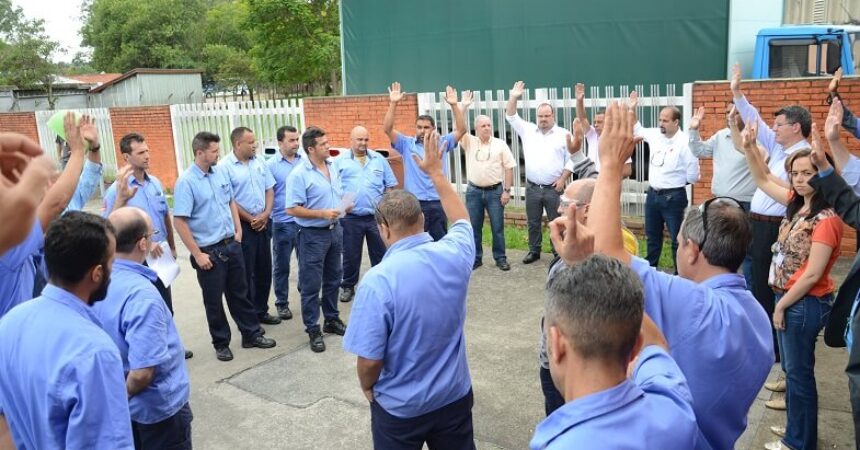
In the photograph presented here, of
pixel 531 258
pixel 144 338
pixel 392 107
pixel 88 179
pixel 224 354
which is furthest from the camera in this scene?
pixel 531 258

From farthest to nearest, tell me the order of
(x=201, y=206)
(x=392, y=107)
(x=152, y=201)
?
1. (x=392, y=107)
2. (x=201, y=206)
3. (x=152, y=201)

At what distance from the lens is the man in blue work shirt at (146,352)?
2984mm

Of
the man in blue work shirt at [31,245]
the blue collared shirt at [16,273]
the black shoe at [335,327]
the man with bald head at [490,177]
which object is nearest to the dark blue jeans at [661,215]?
the man with bald head at [490,177]

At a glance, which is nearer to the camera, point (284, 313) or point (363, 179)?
point (284, 313)

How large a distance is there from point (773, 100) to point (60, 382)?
8.03 meters

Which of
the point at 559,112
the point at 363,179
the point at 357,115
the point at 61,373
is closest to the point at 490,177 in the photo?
the point at 363,179

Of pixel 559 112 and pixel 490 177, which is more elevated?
pixel 559 112

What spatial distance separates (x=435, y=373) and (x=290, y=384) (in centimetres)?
261

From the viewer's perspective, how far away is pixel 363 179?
7090 mm

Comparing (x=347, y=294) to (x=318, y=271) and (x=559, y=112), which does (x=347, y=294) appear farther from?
(x=559, y=112)

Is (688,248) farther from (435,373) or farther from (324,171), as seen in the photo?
(324,171)

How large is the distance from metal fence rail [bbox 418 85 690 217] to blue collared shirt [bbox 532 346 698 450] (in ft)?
24.8

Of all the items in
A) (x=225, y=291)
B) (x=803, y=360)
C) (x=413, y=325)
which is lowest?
(x=225, y=291)

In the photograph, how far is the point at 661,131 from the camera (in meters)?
7.37
